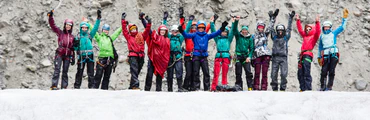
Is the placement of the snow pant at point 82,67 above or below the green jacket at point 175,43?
below

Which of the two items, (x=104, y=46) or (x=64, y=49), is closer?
(x=64, y=49)

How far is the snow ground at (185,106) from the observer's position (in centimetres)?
714

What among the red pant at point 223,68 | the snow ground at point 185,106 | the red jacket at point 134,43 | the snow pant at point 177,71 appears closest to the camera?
the snow ground at point 185,106

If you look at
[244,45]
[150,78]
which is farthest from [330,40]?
[150,78]

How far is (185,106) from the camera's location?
7.54 metres

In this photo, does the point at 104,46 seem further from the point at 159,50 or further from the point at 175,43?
the point at 175,43

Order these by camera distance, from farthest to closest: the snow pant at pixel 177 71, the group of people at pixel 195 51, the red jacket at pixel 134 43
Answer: the snow pant at pixel 177 71
the red jacket at pixel 134 43
the group of people at pixel 195 51

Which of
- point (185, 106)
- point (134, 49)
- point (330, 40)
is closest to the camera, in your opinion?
point (185, 106)

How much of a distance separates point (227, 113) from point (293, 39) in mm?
10499

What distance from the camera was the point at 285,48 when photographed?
10883 millimetres

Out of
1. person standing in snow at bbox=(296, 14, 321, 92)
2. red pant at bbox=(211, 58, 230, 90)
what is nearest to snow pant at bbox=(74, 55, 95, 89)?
red pant at bbox=(211, 58, 230, 90)

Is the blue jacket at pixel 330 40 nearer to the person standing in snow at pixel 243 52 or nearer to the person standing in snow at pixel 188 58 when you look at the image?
the person standing in snow at pixel 243 52

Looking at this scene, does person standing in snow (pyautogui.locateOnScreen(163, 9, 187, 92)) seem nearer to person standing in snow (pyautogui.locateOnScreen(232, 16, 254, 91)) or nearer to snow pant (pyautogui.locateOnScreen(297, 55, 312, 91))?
person standing in snow (pyautogui.locateOnScreen(232, 16, 254, 91))

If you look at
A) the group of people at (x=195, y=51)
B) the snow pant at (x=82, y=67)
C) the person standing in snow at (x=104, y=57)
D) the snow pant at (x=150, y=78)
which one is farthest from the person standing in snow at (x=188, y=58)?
the snow pant at (x=82, y=67)
